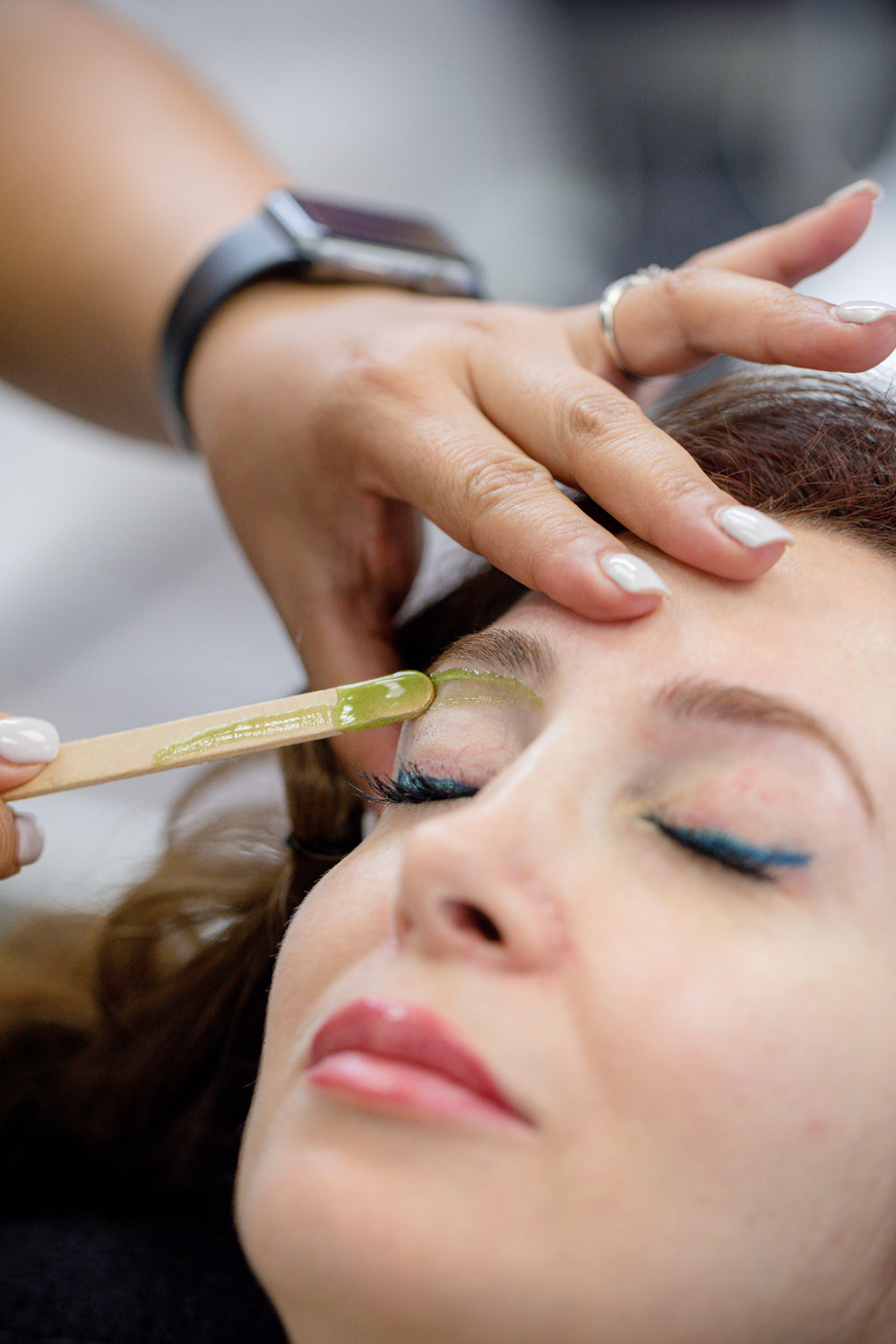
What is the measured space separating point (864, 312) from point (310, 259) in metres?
0.64

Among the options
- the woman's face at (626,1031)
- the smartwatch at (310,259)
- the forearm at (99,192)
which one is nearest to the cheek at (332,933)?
the woman's face at (626,1031)

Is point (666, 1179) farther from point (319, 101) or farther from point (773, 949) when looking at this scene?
point (319, 101)

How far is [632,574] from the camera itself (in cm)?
73

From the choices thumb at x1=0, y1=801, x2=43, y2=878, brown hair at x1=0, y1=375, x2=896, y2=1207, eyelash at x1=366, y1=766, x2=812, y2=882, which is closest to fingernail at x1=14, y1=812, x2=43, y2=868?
thumb at x1=0, y1=801, x2=43, y2=878

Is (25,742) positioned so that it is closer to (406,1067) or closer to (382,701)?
(382,701)

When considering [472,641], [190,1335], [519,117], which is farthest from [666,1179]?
[519,117]

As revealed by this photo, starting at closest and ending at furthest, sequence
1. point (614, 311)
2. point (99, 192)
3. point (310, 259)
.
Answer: point (614, 311) → point (310, 259) → point (99, 192)

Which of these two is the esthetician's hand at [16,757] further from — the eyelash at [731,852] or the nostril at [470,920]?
the eyelash at [731,852]

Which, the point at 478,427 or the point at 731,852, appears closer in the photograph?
the point at 731,852

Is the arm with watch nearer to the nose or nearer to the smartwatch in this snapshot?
the smartwatch

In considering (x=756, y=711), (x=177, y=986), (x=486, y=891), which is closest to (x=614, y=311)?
(x=756, y=711)

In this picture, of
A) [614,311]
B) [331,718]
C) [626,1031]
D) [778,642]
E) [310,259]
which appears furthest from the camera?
[310,259]

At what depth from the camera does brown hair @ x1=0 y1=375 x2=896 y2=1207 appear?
1062 mm

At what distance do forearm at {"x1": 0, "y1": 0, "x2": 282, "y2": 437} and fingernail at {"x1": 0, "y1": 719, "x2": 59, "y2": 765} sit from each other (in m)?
0.66
